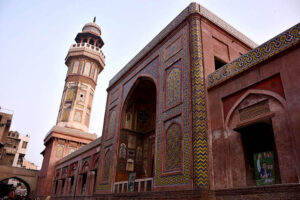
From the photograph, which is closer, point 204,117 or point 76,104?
point 204,117

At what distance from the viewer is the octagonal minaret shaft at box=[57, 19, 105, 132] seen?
22.9 m

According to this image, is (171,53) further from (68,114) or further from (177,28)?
(68,114)

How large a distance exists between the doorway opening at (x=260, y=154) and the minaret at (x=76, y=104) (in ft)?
60.9

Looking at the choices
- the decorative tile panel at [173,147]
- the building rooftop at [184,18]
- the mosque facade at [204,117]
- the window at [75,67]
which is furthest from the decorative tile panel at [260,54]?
the window at [75,67]

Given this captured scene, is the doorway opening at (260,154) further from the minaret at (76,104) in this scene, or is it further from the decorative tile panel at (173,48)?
the minaret at (76,104)

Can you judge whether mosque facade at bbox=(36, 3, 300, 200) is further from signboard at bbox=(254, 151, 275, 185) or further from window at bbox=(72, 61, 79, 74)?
window at bbox=(72, 61, 79, 74)

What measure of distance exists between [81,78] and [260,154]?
21192 millimetres

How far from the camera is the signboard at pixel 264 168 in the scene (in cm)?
507

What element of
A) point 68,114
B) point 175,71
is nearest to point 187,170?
point 175,71

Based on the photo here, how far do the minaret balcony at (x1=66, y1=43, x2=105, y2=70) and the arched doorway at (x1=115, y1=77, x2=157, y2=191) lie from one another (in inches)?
570

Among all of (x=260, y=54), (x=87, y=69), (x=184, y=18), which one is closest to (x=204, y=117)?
(x=260, y=54)

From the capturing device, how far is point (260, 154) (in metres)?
5.39

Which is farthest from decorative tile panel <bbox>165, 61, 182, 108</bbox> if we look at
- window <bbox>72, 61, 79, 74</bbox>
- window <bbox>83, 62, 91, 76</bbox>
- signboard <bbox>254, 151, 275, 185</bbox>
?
window <bbox>72, 61, 79, 74</bbox>

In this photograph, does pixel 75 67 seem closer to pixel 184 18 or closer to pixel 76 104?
pixel 76 104
